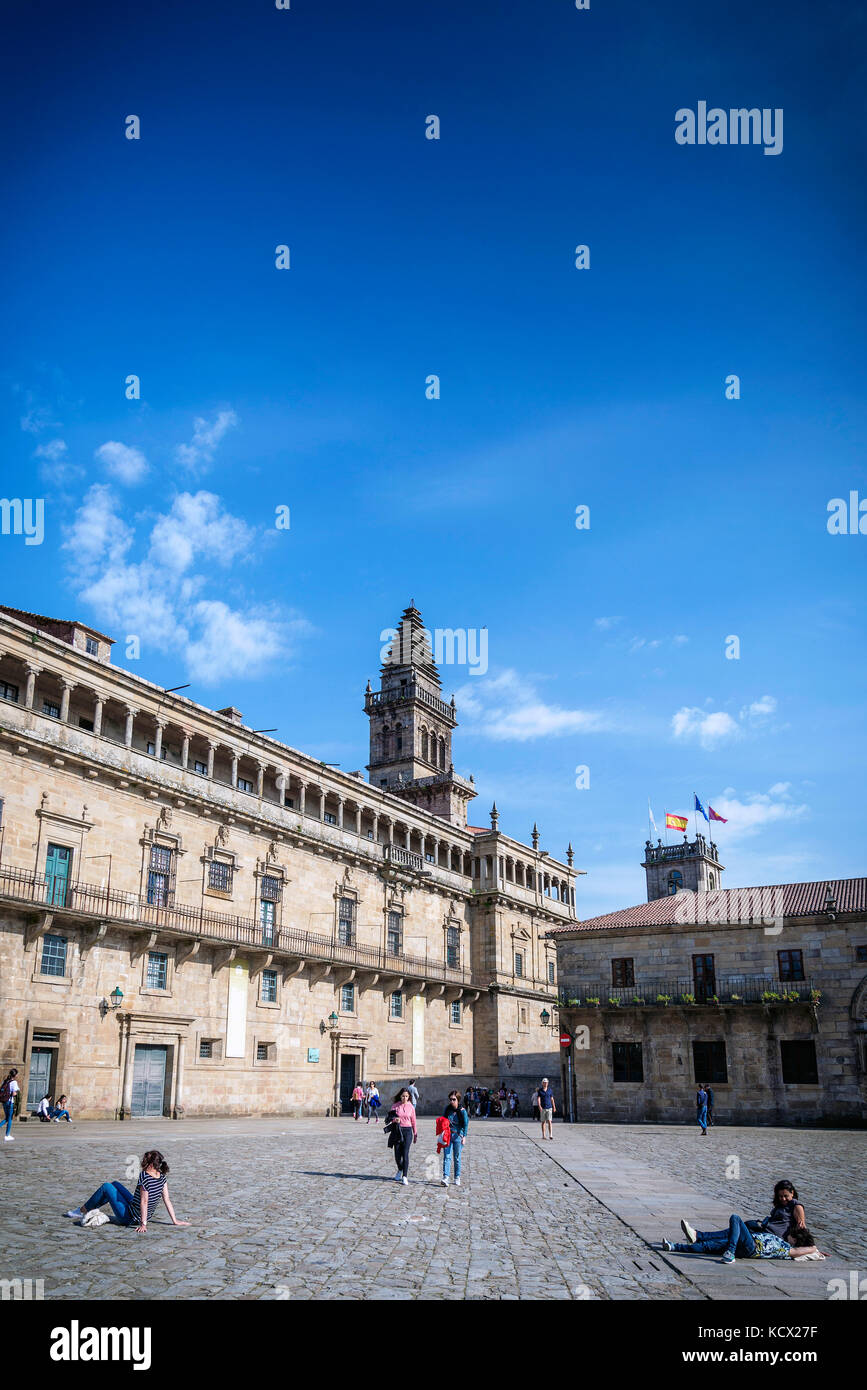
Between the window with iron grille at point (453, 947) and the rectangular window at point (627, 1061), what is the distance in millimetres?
15849

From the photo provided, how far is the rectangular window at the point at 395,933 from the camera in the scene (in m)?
48.6

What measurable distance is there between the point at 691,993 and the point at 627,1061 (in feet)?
12.1

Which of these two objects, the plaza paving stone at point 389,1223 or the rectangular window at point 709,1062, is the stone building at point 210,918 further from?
the rectangular window at point 709,1062

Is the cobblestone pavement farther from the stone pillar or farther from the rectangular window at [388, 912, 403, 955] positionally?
the stone pillar

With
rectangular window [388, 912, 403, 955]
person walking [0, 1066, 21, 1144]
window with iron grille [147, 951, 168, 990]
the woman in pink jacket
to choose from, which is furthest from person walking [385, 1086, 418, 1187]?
rectangular window [388, 912, 403, 955]

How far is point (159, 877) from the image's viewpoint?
116ft

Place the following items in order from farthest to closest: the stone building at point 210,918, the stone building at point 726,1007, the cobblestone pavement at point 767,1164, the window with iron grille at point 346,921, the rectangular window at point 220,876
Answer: the window with iron grille at point 346,921 → the rectangular window at point 220,876 → the stone building at point 726,1007 → the stone building at point 210,918 → the cobblestone pavement at point 767,1164

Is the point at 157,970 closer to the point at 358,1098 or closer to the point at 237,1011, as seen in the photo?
the point at 237,1011

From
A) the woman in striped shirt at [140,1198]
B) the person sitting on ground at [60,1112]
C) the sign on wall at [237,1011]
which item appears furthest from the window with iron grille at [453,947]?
the woman in striped shirt at [140,1198]

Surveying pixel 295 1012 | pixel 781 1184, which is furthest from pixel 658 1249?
pixel 295 1012

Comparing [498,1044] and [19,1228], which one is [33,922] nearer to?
[19,1228]

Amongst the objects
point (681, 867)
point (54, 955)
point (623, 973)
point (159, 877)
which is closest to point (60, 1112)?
point (54, 955)

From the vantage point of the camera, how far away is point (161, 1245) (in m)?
9.78

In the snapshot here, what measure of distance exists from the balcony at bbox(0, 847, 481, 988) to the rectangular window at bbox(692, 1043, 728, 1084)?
14655 mm
